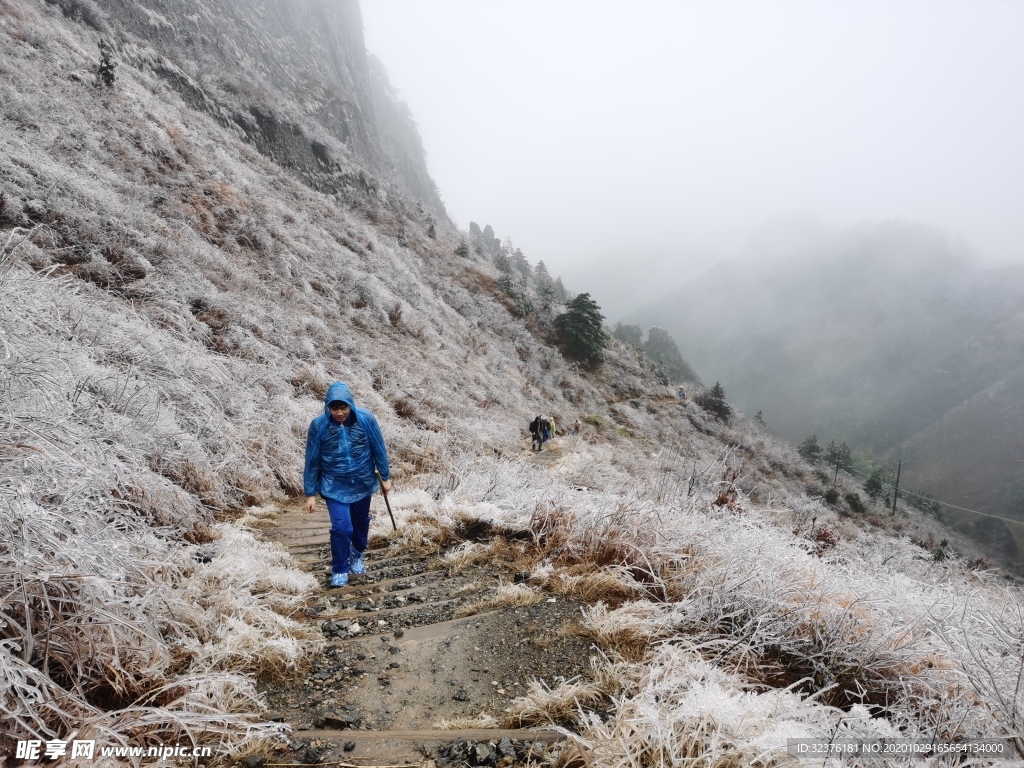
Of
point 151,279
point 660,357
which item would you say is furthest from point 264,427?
point 660,357

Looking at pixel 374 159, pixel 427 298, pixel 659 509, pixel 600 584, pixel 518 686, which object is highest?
pixel 374 159

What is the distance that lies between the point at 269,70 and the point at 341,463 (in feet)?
151

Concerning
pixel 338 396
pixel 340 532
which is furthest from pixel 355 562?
pixel 338 396

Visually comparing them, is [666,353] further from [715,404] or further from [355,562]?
[355,562]

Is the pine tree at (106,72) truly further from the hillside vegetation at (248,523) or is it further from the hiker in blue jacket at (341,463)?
the hiker in blue jacket at (341,463)

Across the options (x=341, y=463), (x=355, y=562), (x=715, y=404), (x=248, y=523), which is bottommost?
(x=248, y=523)

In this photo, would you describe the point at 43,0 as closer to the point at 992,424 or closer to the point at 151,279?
the point at 151,279

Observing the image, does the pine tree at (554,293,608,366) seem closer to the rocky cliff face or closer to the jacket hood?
the rocky cliff face

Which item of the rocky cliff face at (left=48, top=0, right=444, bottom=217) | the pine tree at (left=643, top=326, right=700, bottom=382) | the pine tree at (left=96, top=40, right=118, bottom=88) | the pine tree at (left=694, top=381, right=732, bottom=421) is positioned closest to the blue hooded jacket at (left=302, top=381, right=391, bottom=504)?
the pine tree at (left=96, top=40, right=118, bottom=88)

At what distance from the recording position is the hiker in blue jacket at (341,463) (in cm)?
409

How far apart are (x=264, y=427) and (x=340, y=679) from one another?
5405 mm

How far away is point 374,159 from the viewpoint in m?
50.6

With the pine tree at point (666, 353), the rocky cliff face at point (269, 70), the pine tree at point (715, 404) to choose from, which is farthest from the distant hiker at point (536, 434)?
the pine tree at point (666, 353)

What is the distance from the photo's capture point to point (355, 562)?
14.3 feet
